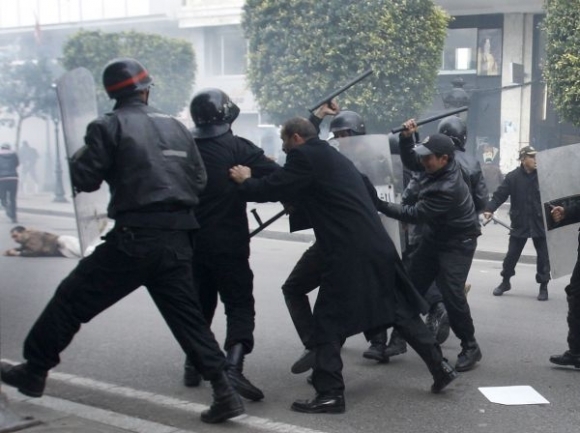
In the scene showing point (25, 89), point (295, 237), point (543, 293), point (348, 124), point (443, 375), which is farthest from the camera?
point (25, 89)

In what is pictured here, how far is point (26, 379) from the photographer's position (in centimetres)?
460

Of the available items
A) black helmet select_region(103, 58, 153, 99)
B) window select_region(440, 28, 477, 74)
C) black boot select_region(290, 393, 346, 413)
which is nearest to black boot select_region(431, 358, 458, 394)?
black boot select_region(290, 393, 346, 413)

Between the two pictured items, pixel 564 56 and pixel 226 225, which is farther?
pixel 564 56

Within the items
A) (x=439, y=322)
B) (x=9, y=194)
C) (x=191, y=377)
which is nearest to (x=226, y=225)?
(x=191, y=377)

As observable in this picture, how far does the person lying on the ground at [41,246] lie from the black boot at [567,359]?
7.77 metres

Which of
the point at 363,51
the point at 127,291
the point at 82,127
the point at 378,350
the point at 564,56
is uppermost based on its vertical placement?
the point at 363,51

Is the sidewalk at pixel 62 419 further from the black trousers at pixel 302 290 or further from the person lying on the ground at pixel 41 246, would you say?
the person lying on the ground at pixel 41 246

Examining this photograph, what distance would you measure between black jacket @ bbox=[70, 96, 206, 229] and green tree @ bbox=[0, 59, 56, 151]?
16.8 m

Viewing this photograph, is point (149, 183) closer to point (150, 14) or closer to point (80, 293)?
point (80, 293)

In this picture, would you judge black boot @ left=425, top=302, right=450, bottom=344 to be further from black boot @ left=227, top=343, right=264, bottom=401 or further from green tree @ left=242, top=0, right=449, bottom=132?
green tree @ left=242, top=0, right=449, bottom=132

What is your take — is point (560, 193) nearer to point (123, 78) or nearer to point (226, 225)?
point (226, 225)

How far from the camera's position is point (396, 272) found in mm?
5152

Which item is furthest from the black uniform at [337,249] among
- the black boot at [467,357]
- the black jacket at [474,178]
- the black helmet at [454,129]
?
the black helmet at [454,129]

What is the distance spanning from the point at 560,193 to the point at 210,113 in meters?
2.16
